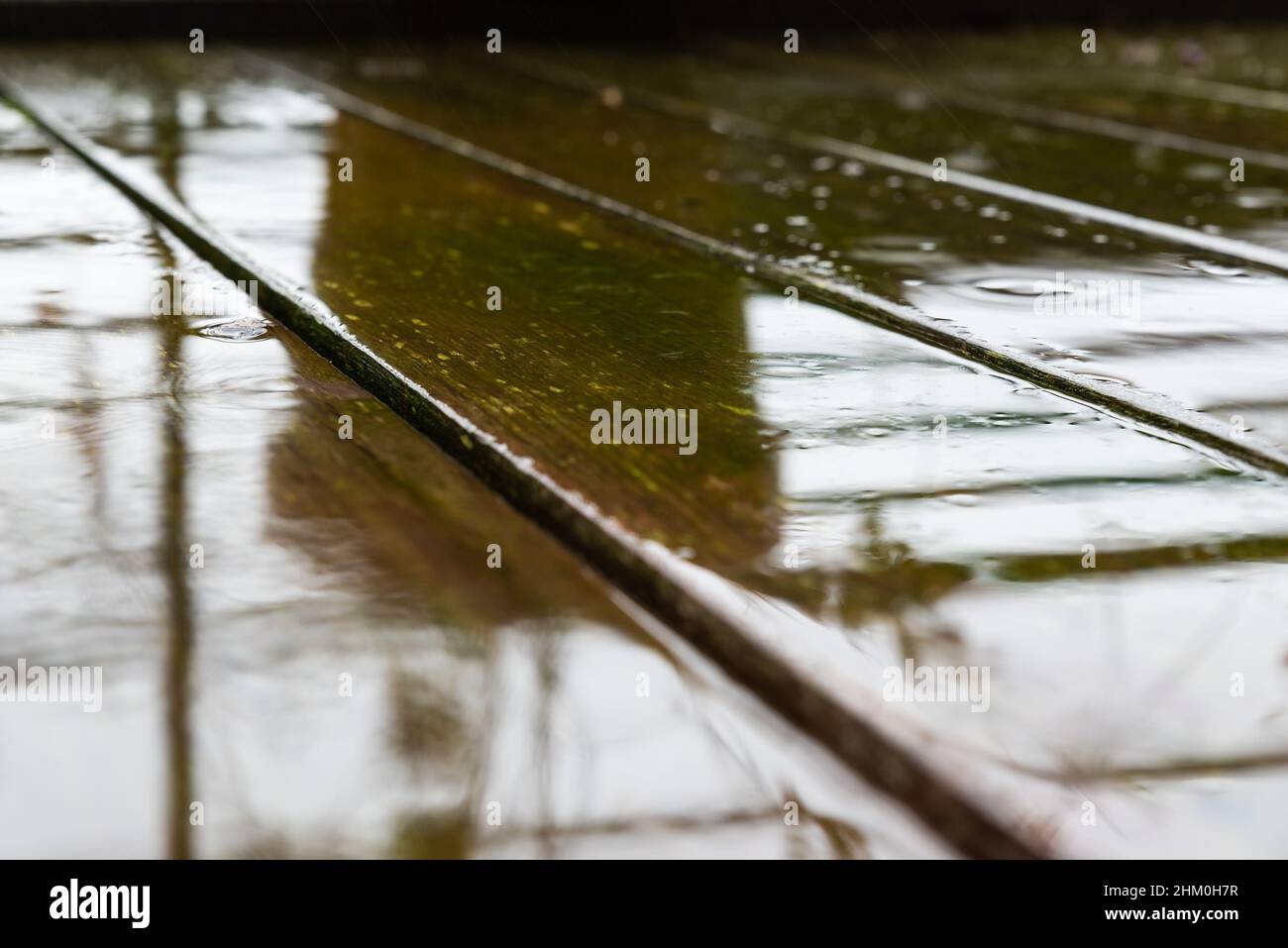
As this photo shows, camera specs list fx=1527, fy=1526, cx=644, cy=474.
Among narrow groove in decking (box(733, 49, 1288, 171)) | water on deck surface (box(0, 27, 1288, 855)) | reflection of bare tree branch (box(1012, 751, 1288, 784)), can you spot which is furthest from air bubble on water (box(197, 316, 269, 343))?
narrow groove in decking (box(733, 49, 1288, 171))

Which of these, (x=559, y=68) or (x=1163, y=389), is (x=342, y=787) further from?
(x=559, y=68)

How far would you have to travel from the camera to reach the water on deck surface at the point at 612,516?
47 cm

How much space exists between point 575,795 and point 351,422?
376 millimetres

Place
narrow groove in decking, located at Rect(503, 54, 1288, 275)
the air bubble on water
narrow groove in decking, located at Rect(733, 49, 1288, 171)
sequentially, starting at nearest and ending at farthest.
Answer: the air bubble on water, narrow groove in decking, located at Rect(503, 54, 1288, 275), narrow groove in decking, located at Rect(733, 49, 1288, 171)

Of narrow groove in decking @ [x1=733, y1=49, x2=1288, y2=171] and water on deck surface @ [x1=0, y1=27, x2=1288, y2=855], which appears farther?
narrow groove in decking @ [x1=733, y1=49, x2=1288, y2=171]

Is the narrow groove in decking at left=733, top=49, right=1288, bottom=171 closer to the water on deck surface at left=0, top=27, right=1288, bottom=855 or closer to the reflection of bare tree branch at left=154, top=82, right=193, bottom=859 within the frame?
the water on deck surface at left=0, top=27, right=1288, bottom=855

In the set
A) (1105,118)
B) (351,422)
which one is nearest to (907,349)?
(351,422)

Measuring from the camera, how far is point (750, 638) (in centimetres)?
56

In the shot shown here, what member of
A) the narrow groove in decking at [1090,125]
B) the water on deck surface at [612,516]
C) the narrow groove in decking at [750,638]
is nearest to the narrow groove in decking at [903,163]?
the water on deck surface at [612,516]

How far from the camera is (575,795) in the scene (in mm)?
473

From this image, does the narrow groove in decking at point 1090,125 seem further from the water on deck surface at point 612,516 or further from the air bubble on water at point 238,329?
the air bubble on water at point 238,329

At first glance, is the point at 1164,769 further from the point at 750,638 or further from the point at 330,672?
the point at 330,672

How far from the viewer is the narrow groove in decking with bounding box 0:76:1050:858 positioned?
0.47 meters

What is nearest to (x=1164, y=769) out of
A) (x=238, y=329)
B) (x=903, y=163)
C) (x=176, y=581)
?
(x=176, y=581)
